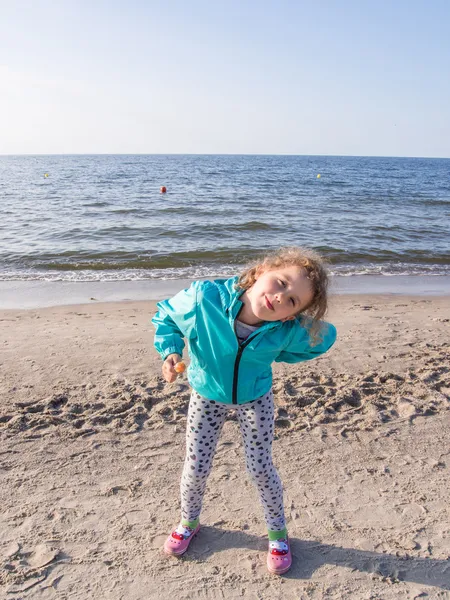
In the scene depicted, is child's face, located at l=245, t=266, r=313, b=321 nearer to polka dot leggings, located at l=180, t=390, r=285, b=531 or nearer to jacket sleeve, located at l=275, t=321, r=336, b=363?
jacket sleeve, located at l=275, t=321, r=336, b=363

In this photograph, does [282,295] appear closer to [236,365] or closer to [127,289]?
[236,365]

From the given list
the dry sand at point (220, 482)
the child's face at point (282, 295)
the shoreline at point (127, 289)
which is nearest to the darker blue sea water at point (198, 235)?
the shoreline at point (127, 289)

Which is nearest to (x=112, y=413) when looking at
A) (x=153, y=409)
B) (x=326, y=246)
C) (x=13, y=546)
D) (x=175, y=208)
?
(x=153, y=409)

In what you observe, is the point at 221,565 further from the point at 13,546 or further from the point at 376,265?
the point at 376,265

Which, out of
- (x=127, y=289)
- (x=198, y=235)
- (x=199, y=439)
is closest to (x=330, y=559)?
(x=199, y=439)

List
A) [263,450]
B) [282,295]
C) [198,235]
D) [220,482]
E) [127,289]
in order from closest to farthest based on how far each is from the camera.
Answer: [282,295], [263,450], [220,482], [127,289], [198,235]

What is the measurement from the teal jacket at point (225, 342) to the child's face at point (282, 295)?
7cm

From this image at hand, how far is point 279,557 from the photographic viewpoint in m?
2.63

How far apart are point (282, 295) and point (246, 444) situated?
0.85m

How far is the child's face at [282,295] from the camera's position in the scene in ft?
7.16

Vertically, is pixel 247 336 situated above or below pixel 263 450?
above

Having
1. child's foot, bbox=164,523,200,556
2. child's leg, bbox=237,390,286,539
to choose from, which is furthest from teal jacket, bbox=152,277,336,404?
child's foot, bbox=164,523,200,556

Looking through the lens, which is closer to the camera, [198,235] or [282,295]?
[282,295]

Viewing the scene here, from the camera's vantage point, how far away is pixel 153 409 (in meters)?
4.16
